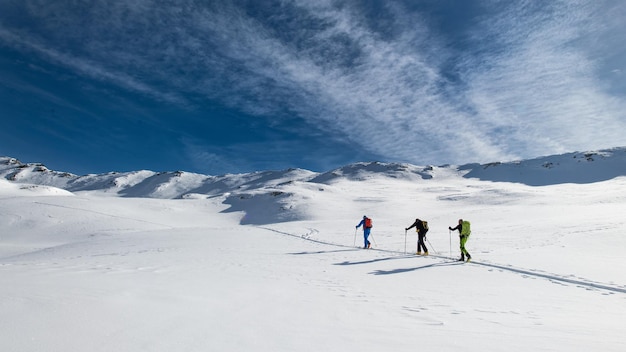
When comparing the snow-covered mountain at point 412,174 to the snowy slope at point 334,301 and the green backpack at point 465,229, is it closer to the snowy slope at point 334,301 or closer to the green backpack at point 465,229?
the green backpack at point 465,229

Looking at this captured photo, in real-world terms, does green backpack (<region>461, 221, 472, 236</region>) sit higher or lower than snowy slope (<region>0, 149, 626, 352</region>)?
higher

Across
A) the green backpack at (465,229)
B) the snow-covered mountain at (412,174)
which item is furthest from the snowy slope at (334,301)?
the snow-covered mountain at (412,174)

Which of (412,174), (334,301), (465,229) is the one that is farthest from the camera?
(412,174)

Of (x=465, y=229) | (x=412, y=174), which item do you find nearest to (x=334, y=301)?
(x=465, y=229)

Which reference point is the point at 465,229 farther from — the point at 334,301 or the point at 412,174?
the point at 412,174

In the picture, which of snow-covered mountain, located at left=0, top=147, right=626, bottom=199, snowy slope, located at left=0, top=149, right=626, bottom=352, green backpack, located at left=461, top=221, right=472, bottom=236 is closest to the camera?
snowy slope, located at left=0, top=149, right=626, bottom=352

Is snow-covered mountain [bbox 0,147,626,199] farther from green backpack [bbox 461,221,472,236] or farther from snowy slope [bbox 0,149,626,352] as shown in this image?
snowy slope [bbox 0,149,626,352]

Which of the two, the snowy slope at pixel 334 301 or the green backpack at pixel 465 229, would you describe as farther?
the green backpack at pixel 465 229

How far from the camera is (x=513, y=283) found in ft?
31.3

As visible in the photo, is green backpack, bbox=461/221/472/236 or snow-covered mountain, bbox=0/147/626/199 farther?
snow-covered mountain, bbox=0/147/626/199

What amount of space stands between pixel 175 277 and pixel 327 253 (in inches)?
356

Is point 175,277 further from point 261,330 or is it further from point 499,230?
point 499,230

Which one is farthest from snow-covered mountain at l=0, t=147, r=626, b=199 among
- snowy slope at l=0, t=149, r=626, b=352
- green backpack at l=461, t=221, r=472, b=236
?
snowy slope at l=0, t=149, r=626, b=352

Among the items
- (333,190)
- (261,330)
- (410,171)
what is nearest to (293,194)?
(333,190)
